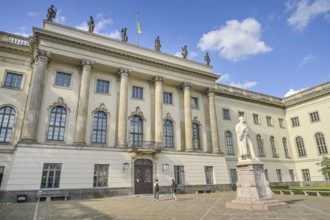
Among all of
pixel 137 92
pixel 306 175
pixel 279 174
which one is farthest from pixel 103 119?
pixel 306 175

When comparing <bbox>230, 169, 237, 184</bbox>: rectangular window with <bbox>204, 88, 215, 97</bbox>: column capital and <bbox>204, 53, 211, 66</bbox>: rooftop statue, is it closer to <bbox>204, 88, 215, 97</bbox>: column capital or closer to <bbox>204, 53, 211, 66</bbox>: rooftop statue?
<bbox>204, 88, 215, 97</bbox>: column capital

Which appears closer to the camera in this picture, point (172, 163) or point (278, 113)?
point (172, 163)

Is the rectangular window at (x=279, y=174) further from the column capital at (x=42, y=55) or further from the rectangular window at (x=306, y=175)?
the column capital at (x=42, y=55)

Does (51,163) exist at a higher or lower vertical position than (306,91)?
lower

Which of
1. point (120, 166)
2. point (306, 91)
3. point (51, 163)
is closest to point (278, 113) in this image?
point (306, 91)

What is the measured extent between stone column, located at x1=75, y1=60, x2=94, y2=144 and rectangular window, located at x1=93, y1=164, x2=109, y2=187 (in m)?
2.94

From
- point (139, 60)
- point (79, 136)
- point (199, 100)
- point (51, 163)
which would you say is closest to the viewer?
point (51, 163)

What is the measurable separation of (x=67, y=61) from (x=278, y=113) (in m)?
36.5

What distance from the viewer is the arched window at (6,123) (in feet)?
71.0

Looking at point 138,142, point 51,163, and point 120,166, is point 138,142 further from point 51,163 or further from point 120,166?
point 51,163

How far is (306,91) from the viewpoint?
39125 mm

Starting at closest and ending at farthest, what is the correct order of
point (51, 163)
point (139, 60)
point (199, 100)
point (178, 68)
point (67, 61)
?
1. point (51, 163)
2. point (67, 61)
3. point (139, 60)
4. point (178, 68)
5. point (199, 100)

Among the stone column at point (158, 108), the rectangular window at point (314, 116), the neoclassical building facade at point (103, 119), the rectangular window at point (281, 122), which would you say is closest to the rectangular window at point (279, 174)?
the neoclassical building facade at point (103, 119)

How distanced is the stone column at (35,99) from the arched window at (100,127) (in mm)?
5619
